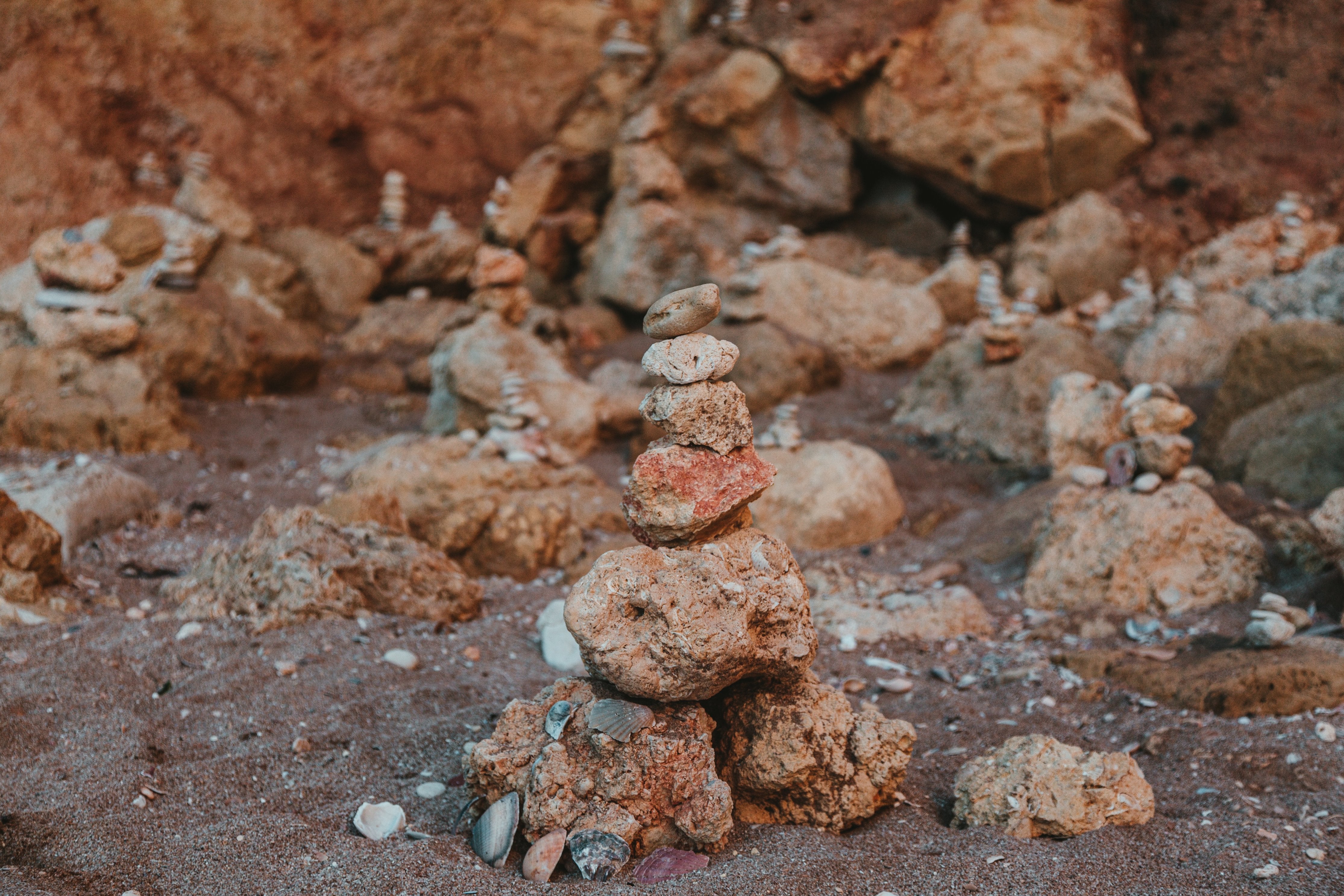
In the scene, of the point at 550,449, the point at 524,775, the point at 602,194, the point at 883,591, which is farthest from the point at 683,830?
the point at 602,194

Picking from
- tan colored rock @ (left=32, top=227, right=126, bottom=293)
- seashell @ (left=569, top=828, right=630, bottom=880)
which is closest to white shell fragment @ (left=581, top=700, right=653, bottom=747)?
seashell @ (left=569, top=828, right=630, bottom=880)

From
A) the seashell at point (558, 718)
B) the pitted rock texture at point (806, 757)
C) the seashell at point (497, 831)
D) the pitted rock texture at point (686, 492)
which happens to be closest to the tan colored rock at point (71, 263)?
the pitted rock texture at point (686, 492)

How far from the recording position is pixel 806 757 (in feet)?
12.1

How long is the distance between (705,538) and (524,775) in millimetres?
1034

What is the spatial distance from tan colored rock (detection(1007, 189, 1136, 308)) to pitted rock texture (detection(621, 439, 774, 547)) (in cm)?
966

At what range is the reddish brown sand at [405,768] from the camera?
3.22 meters

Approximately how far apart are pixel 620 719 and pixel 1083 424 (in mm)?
5857

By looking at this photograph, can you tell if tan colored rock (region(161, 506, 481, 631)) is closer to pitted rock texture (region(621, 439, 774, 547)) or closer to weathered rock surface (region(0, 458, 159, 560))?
weathered rock surface (region(0, 458, 159, 560))

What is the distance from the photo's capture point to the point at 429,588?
5.71 m

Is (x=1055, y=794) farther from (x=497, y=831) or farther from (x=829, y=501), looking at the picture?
(x=829, y=501)

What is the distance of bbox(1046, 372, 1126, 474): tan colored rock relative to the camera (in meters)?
8.02

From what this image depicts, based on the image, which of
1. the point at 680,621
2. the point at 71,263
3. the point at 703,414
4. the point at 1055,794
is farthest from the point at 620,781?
the point at 71,263

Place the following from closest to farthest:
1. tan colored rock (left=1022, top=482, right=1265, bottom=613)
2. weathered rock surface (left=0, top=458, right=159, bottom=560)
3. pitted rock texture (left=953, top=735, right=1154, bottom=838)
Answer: pitted rock texture (left=953, top=735, right=1154, bottom=838) → tan colored rock (left=1022, top=482, right=1265, bottom=613) → weathered rock surface (left=0, top=458, right=159, bottom=560)

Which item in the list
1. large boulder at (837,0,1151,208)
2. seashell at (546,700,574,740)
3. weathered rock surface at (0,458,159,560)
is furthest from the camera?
large boulder at (837,0,1151,208)
